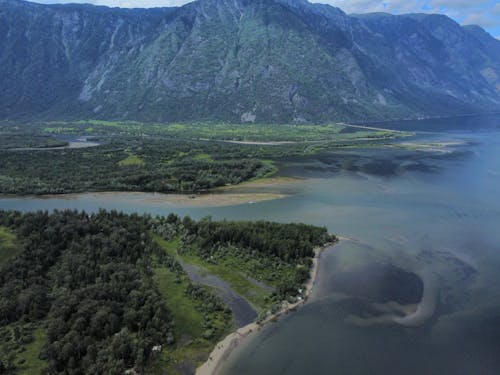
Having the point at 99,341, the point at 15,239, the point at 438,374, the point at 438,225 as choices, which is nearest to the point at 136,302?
the point at 99,341

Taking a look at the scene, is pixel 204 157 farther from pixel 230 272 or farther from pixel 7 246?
pixel 7 246

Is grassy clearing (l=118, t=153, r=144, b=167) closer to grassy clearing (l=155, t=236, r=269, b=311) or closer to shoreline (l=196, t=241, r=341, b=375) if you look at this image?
grassy clearing (l=155, t=236, r=269, b=311)

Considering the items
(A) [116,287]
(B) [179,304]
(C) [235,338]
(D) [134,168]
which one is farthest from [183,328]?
(D) [134,168]

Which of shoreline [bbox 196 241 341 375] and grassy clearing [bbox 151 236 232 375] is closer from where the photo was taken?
shoreline [bbox 196 241 341 375]

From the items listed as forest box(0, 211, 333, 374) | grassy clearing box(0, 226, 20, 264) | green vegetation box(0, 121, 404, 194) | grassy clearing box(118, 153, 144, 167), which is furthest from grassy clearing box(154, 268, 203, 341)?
grassy clearing box(118, 153, 144, 167)

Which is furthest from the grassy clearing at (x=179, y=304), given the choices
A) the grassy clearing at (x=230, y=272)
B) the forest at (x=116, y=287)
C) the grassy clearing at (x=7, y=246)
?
the grassy clearing at (x=7, y=246)

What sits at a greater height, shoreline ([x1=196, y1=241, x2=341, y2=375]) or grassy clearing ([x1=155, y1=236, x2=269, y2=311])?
grassy clearing ([x1=155, y1=236, x2=269, y2=311])

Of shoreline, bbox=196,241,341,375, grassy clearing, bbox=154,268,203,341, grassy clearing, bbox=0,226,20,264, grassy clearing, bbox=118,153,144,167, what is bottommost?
shoreline, bbox=196,241,341,375
